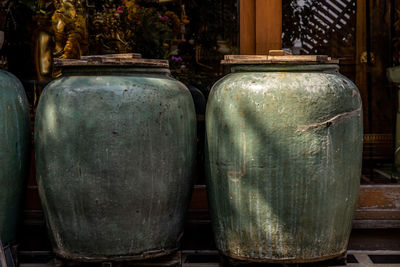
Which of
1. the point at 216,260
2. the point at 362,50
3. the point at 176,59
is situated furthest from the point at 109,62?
the point at 362,50

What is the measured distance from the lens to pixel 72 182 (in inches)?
77.7

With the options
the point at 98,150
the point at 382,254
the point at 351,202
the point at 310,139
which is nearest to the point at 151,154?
the point at 98,150

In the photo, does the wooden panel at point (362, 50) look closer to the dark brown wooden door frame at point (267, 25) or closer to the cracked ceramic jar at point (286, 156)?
the dark brown wooden door frame at point (267, 25)

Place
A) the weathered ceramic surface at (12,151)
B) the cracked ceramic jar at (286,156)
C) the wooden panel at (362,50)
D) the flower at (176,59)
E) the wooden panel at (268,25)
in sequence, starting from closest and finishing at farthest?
1. the cracked ceramic jar at (286,156)
2. the weathered ceramic surface at (12,151)
3. the wooden panel at (268,25)
4. the flower at (176,59)
5. the wooden panel at (362,50)

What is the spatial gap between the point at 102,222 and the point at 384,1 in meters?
2.29

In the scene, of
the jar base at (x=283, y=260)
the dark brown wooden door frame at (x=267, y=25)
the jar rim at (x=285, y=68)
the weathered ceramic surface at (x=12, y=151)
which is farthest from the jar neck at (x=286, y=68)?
the weathered ceramic surface at (x=12, y=151)

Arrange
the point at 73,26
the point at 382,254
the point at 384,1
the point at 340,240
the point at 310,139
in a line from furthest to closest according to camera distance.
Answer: the point at 384,1, the point at 73,26, the point at 382,254, the point at 340,240, the point at 310,139

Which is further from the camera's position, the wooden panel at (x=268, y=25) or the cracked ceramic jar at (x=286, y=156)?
the wooden panel at (x=268, y=25)

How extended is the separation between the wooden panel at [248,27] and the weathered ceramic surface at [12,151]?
0.93m

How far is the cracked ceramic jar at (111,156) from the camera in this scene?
6.37ft

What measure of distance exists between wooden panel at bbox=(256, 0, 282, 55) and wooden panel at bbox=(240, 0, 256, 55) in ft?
0.23

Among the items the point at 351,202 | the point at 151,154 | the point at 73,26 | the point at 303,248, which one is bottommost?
the point at 303,248

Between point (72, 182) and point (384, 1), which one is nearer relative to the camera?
point (72, 182)

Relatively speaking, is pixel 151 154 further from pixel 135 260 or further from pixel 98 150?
pixel 135 260
